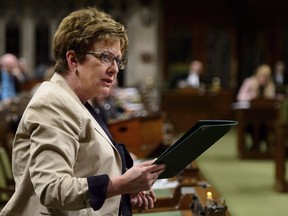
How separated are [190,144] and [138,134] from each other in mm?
4034

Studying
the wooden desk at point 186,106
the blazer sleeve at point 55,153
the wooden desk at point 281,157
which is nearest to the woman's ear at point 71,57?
the blazer sleeve at point 55,153

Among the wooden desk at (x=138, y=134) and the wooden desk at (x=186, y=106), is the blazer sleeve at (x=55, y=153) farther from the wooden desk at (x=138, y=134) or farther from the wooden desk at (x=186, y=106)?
the wooden desk at (x=186, y=106)

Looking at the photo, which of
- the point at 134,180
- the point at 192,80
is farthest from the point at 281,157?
the point at 192,80

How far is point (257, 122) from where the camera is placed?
10.2 m

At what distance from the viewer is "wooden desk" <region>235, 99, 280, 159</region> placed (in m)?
10.0

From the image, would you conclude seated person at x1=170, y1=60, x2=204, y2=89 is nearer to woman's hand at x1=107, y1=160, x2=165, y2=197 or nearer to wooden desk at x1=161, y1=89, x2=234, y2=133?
wooden desk at x1=161, y1=89, x2=234, y2=133

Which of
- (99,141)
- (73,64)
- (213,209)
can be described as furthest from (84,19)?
(213,209)

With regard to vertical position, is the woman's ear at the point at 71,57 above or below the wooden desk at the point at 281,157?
above

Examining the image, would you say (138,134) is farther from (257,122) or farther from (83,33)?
(257,122)

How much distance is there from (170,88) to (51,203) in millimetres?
12239

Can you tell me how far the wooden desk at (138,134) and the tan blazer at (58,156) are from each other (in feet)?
12.0

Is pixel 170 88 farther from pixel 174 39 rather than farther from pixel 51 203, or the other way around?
pixel 51 203

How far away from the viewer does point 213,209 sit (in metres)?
2.63

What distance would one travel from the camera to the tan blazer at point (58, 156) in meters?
1.99
